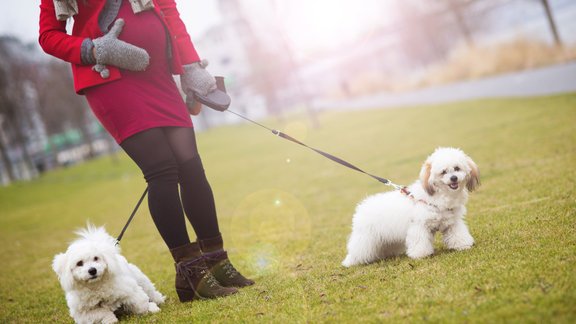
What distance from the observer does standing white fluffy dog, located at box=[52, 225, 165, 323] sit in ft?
10.4

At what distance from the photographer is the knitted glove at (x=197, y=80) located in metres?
3.33

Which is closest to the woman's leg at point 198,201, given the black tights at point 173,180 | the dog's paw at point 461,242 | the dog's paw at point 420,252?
the black tights at point 173,180

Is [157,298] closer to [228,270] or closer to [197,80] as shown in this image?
[228,270]

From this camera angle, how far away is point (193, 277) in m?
3.16

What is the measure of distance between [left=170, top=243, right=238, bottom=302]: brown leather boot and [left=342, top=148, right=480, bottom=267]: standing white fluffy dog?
3.44 ft

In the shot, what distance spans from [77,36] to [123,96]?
18.5 inches

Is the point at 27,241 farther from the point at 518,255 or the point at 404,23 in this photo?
the point at 404,23

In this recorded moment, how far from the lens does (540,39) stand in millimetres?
17094

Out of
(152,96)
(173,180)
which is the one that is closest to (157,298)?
(173,180)

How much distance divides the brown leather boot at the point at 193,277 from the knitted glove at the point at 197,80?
1050mm

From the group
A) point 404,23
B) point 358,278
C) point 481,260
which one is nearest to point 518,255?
point 481,260

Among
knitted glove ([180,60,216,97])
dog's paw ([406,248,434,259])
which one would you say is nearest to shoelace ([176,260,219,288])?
knitted glove ([180,60,216,97])

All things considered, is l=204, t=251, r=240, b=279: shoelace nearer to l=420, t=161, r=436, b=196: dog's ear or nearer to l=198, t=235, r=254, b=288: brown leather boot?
l=198, t=235, r=254, b=288: brown leather boot

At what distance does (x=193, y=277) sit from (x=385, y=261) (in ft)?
4.71
